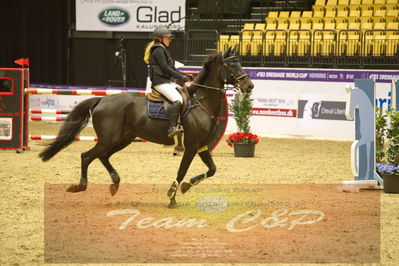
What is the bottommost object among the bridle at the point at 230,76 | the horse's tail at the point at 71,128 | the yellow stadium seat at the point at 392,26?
the horse's tail at the point at 71,128

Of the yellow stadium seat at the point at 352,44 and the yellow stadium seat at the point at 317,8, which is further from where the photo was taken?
the yellow stadium seat at the point at 317,8

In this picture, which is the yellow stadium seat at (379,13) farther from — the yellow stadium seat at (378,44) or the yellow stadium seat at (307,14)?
the yellow stadium seat at (307,14)

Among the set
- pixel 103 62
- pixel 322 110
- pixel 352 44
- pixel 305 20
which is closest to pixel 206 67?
pixel 322 110

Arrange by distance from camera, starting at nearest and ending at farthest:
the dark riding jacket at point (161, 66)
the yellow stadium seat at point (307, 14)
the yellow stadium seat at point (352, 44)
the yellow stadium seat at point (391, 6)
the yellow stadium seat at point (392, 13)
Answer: the dark riding jacket at point (161, 66)
the yellow stadium seat at point (352, 44)
the yellow stadium seat at point (392, 13)
the yellow stadium seat at point (391, 6)
the yellow stadium seat at point (307, 14)

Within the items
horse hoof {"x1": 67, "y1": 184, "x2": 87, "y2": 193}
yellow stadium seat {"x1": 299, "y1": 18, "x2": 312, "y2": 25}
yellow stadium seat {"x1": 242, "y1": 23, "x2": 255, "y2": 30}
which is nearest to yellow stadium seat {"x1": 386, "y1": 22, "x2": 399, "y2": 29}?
yellow stadium seat {"x1": 299, "y1": 18, "x2": 312, "y2": 25}

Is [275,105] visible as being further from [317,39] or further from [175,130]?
[175,130]

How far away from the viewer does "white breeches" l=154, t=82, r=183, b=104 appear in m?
8.20

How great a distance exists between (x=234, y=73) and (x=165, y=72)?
2.99ft

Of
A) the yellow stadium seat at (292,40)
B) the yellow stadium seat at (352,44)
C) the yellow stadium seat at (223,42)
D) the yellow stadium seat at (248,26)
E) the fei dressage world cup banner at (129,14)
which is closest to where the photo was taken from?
the yellow stadium seat at (352,44)

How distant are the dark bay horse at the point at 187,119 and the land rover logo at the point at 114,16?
1556 cm

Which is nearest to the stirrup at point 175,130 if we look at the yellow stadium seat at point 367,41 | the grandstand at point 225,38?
the grandstand at point 225,38

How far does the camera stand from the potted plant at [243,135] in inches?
551

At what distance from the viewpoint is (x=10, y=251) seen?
579 centimetres

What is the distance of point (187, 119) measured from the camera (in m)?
8.23
